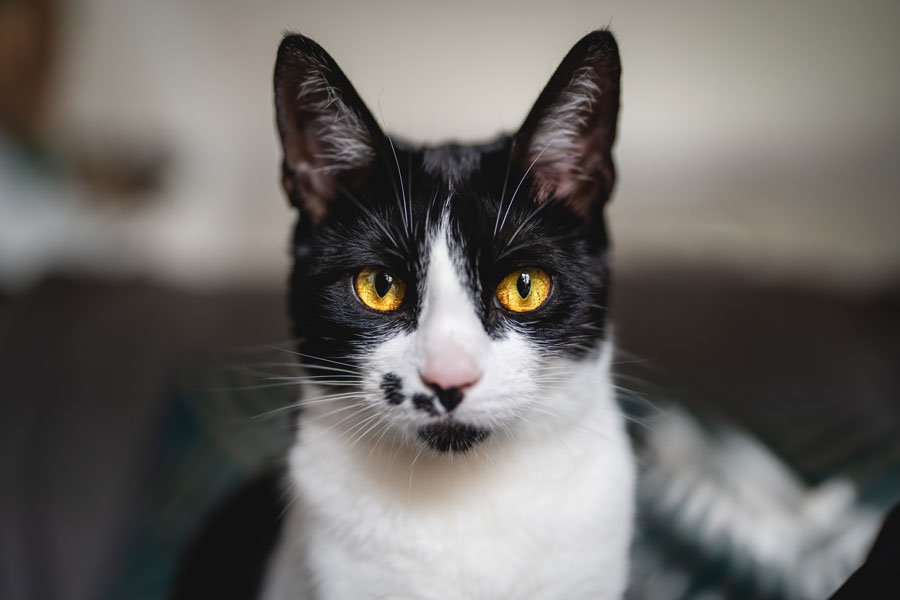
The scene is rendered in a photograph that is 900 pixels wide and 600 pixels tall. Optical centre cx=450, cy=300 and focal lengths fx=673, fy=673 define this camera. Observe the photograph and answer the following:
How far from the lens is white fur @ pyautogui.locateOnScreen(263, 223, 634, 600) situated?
68 cm

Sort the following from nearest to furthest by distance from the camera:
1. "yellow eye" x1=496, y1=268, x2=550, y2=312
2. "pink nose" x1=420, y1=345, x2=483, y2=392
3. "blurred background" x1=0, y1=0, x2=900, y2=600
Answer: "pink nose" x1=420, y1=345, x2=483, y2=392 → "yellow eye" x1=496, y1=268, x2=550, y2=312 → "blurred background" x1=0, y1=0, x2=900, y2=600

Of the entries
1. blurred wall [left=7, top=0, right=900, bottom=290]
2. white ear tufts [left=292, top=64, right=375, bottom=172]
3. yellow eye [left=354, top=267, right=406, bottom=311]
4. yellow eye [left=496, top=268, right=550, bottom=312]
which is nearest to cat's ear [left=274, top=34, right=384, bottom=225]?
white ear tufts [left=292, top=64, right=375, bottom=172]

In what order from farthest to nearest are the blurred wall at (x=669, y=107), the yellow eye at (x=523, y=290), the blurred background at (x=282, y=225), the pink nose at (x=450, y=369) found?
the blurred wall at (x=669, y=107) → the blurred background at (x=282, y=225) → the yellow eye at (x=523, y=290) → the pink nose at (x=450, y=369)

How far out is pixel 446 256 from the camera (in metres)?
0.69

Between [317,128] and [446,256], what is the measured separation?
208 millimetres

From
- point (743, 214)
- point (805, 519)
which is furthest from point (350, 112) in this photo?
point (743, 214)

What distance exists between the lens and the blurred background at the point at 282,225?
1.29 meters

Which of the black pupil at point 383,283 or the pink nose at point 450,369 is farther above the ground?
the black pupil at point 383,283

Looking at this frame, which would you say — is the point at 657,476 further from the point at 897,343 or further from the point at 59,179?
the point at 59,179

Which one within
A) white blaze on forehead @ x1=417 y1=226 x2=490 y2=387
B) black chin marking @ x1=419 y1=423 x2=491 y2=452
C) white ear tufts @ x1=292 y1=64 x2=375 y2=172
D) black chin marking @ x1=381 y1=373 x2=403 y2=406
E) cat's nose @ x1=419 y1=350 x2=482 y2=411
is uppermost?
white ear tufts @ x1=292 y1=64 x2=375 y2=172

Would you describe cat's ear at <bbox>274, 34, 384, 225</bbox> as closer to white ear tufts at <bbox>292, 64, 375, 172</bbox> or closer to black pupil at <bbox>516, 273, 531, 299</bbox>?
white ear tufts at <bbox>292, 64, 375, 172</bbox>

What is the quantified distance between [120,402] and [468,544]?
1.04 m

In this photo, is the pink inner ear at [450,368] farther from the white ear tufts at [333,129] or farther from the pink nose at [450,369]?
the white ear tufts at [333,129]

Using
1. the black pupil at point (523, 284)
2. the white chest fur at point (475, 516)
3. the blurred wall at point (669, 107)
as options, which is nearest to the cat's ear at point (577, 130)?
the black pupil at point (523, 284)
